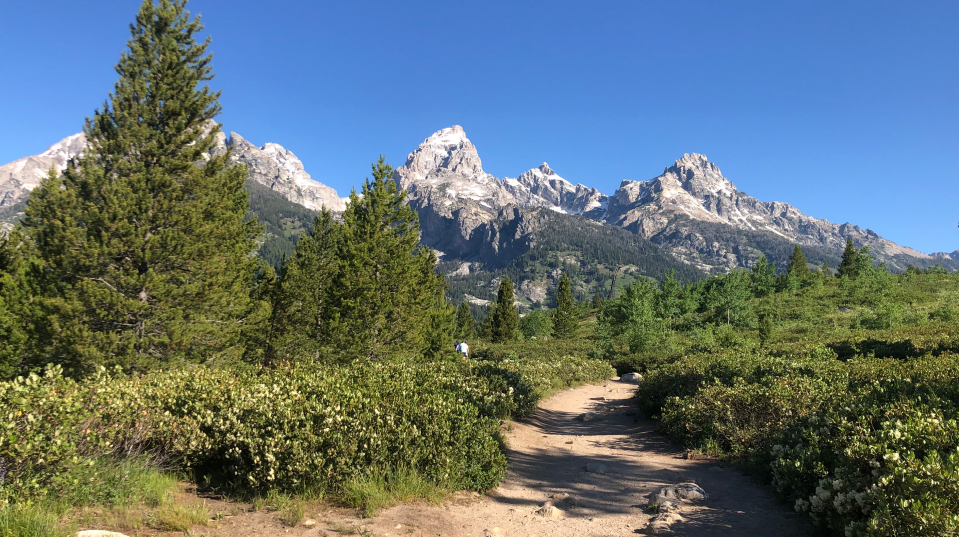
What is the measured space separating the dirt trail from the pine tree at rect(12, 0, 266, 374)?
42.2 ft

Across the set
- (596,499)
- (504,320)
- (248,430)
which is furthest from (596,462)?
(504,320)

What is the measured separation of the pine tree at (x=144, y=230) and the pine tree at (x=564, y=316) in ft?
163

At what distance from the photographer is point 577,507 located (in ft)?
24.5

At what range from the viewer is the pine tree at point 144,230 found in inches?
→ 566

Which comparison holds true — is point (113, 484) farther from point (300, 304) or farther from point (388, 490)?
point (300, 304)

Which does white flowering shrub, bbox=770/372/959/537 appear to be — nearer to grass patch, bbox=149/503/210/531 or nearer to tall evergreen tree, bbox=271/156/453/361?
grass patch, bbox=149/503/210/531

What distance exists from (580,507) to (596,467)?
2.66 m

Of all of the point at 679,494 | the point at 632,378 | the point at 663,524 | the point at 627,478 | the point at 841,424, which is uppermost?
the point at 841,424

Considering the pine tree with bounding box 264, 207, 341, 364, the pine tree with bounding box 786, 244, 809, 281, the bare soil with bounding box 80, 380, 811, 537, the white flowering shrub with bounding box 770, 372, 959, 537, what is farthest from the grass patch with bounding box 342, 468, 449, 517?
the pine tree with bounding box 786, 244, 809, 281

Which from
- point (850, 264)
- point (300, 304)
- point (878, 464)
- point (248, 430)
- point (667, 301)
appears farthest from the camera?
point (850, 264)

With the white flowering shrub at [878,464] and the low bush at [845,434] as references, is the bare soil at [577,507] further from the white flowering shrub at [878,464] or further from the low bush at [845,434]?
the white flowering shrub at [878,464]

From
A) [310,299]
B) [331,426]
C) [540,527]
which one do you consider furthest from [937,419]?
[310,299]

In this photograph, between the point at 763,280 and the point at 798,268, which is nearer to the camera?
the point at 763,280

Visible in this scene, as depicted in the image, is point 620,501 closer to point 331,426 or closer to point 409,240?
point 331,426
